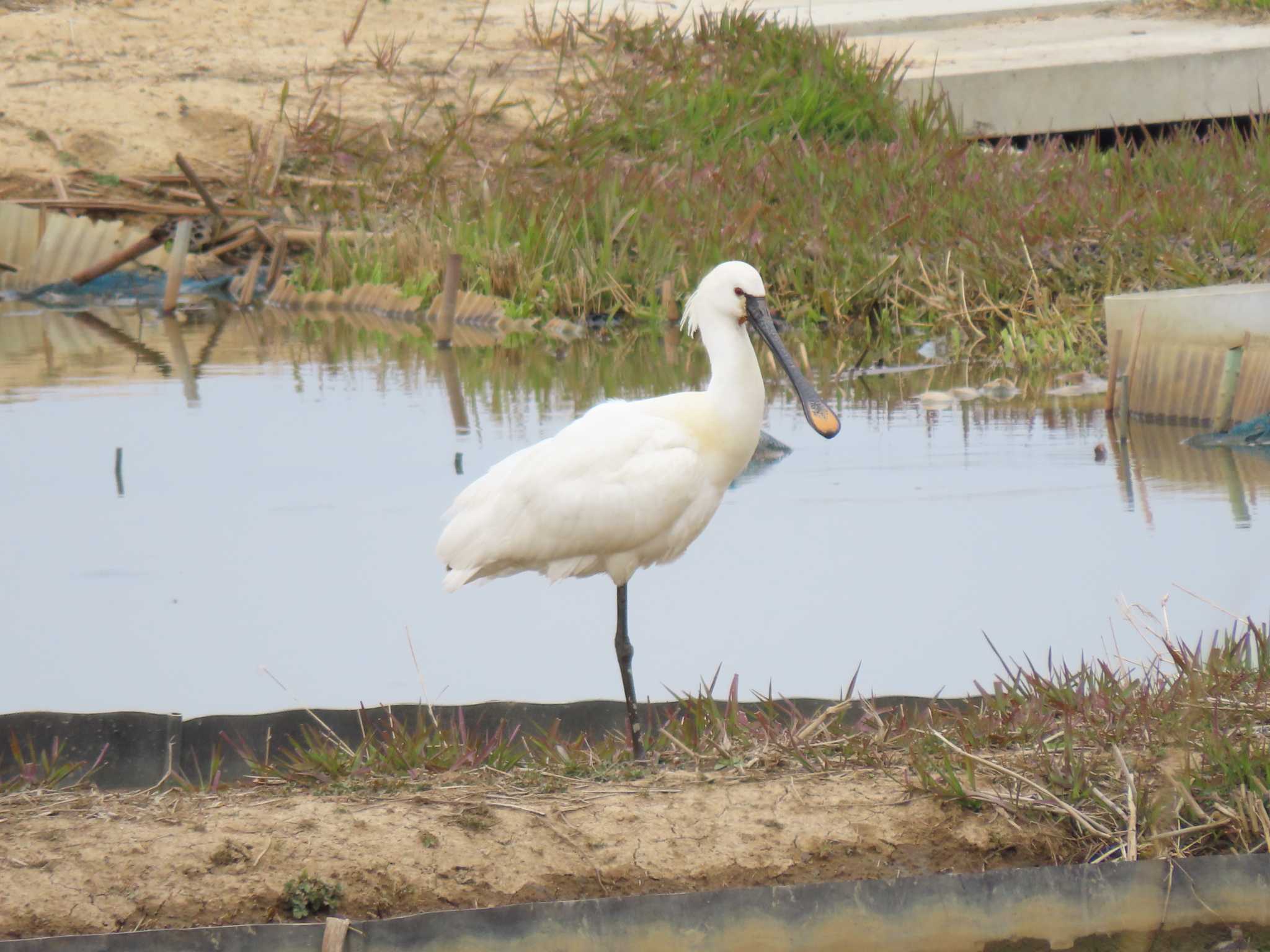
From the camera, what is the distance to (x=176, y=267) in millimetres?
15602

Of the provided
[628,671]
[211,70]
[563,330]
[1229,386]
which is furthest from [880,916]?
[211,70]

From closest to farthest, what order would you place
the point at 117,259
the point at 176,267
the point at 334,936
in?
the point at 334,936 → the point at 176,267 → the point at 117,259

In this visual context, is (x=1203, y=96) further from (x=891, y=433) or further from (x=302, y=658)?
(x=302, y=658)

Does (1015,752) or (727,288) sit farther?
(727,288)

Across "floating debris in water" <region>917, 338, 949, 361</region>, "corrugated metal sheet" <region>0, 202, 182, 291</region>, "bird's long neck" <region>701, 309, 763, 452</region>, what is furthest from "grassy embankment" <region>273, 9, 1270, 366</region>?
"bird's long neck" <region>701, 309, 763, 452</region>

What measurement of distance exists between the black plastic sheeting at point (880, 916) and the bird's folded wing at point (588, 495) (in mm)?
1603

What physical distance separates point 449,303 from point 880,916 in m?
9.58

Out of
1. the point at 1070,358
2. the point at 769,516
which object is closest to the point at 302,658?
the point at 769,516

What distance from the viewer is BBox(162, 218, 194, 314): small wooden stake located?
1558 centimetres

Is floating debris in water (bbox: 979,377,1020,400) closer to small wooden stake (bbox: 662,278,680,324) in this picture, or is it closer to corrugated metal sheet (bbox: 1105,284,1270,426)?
corrugated metal sheet (bbox: 1105,284,1270,426)

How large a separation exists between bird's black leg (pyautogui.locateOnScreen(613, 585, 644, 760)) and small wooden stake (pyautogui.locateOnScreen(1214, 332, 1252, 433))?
4431mm

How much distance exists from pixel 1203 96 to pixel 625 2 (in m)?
6.42

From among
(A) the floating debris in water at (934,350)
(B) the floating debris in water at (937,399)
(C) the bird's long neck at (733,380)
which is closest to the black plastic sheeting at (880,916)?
(C) the bird's long neck at (733,380)

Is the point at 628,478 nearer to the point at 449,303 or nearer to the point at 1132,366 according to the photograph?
the point at 1132,366
